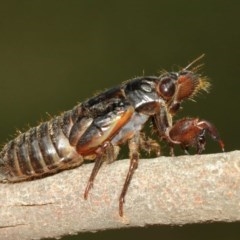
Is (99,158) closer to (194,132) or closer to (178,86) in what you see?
(194,132)

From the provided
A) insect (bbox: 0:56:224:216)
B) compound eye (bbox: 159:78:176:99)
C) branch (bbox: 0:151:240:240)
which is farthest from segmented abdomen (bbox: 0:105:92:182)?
compound eye (bbox: 159:78:176:99)

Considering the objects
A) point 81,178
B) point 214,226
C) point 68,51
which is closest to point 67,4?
point 68,51

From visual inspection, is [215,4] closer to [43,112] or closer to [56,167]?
[43,112]

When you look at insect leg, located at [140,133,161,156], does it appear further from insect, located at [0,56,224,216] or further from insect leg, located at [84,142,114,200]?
insect leg, located at [84,142,114,200]

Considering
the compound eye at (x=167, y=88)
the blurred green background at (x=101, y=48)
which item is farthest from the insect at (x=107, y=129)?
the blurred green background at (x=101, y=48)

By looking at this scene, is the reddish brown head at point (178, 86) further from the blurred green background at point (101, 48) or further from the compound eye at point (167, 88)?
the blurred green background at point (101, 48)

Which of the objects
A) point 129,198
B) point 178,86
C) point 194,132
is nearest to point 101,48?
point 178,86
